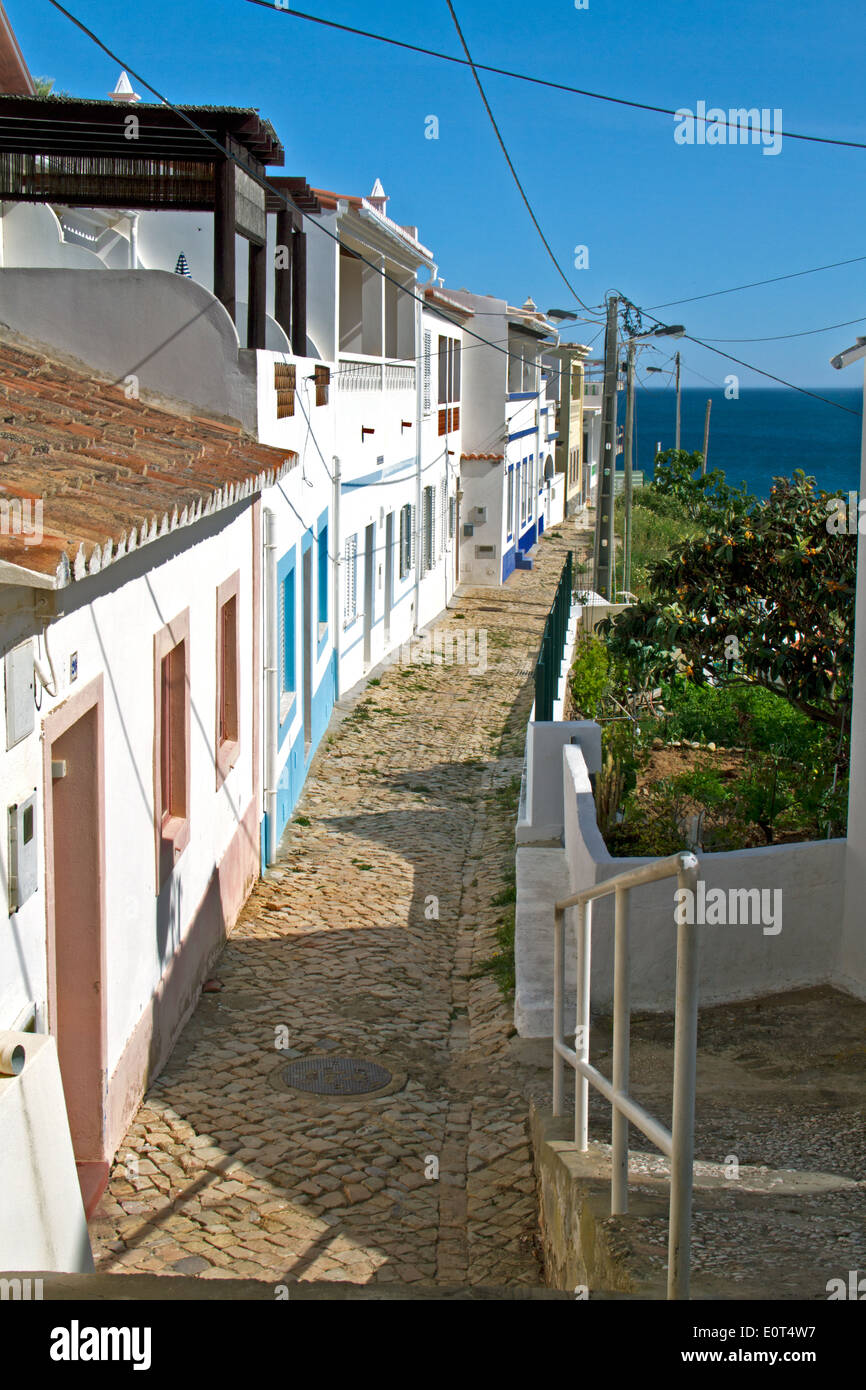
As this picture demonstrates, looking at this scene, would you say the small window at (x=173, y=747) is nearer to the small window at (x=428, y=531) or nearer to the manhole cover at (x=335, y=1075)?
the manhole cover at (x=335, y=1075)

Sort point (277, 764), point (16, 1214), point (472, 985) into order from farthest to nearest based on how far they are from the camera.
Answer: point (277, 764) < point (472, 985) < point (16, 1214)

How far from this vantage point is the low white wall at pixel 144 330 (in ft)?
33.2

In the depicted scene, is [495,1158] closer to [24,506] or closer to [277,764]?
[24,506]

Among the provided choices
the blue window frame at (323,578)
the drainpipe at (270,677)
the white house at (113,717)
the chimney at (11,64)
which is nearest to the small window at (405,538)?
the blue window frame at (323,578)

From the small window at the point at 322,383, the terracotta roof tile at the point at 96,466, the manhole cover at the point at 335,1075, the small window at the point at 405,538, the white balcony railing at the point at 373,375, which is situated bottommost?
the manhole cover at the point at 335,1075

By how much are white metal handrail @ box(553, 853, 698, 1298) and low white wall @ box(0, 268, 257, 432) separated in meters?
Result: 6.22

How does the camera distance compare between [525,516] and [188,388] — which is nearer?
[188,388]

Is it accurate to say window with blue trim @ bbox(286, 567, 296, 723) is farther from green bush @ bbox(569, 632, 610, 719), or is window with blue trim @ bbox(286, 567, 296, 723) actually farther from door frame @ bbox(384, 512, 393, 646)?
door frame @ bbox(384, 512, 393, 646)

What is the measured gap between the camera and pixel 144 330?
402 inches

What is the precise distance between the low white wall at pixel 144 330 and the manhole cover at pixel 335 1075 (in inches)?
194

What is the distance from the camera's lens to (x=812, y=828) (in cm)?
980
